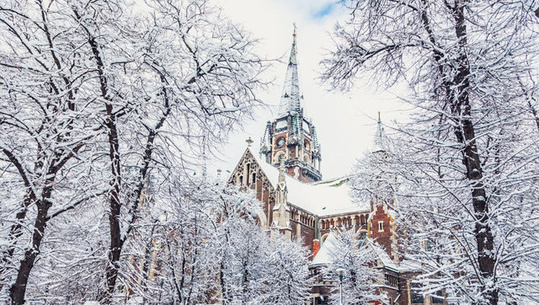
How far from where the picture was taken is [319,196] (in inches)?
1452

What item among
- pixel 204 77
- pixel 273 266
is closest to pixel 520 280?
pixel 204 77

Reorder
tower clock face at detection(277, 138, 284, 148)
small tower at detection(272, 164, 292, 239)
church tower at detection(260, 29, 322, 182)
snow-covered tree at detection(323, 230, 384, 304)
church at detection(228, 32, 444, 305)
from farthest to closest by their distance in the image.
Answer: tower clock face at detection(277, 138, 284, 148) < church tower at detection(260, 29, 322, 182) < small tower at detection(272, 164, 292, 239) < church at detection(228, 32, 444, 305) < snow-covered tree at detection(323, 230, 384, 304)

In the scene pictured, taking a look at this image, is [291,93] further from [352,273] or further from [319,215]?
[352,273]

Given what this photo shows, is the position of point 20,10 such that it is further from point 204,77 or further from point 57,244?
point 57,244

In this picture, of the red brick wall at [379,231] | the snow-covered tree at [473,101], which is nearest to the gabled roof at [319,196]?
the red brick wall at [379,231]

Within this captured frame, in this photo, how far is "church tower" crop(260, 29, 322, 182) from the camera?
47.0m

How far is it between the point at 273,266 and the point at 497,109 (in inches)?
782

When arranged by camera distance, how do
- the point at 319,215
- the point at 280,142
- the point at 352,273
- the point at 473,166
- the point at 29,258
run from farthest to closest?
the point at 280,142 < the point at 319,215 < the point at 352,273 < the point at 473,166 < the point at 29,258

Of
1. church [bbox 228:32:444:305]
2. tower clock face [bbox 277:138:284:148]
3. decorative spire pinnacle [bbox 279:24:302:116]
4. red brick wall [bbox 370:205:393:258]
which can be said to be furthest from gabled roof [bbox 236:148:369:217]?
decorative spire pinnacle [bbox 279:24:302:116]

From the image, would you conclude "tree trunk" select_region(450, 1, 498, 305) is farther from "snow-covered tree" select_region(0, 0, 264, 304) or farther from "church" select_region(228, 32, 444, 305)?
"church" select_region(228, 32, 444, 305)

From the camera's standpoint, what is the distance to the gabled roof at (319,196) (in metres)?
32.2

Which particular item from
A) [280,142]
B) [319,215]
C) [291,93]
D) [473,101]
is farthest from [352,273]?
[291,93]

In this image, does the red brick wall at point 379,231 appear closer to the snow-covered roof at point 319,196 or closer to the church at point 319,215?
the church at point 319,215

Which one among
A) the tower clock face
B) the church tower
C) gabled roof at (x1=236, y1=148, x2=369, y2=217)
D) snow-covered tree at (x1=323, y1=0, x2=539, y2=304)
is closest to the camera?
snow-covered tree at (x1=323, y1=0, x2=539, y2=304)
